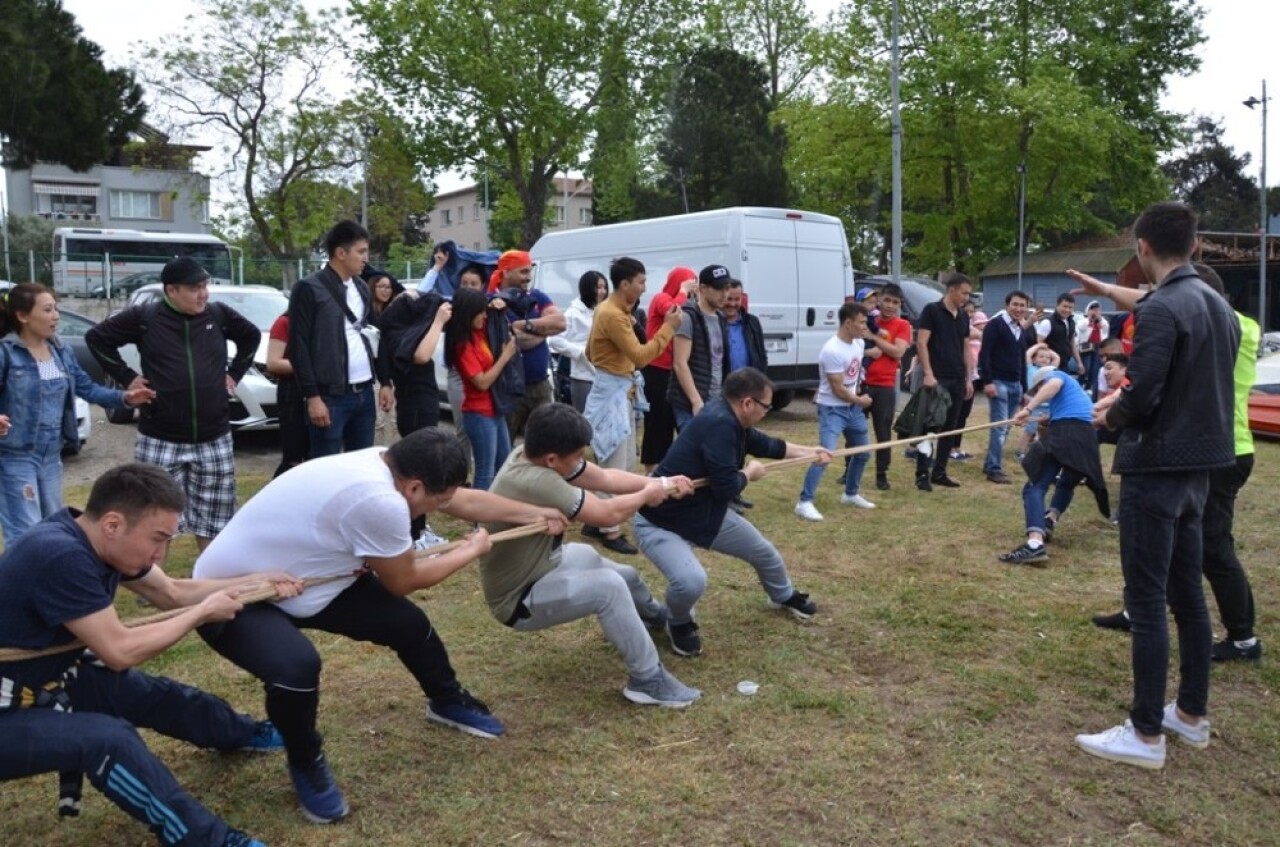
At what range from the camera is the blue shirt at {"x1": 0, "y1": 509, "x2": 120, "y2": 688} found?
2.87 meters

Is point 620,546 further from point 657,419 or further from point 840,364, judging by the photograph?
point 840,364

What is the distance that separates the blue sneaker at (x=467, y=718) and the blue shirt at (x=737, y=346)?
399 cm

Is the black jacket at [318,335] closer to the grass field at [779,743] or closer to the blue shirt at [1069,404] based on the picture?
the grass field at [779,743]

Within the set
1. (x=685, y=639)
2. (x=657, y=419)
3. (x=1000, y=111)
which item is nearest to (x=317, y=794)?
(x=685, y=639)

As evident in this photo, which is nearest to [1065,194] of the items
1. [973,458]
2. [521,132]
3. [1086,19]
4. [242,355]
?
[1086,19]

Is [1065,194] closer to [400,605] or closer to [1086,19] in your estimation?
[1086,19]

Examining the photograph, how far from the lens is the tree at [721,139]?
36906 millimetres

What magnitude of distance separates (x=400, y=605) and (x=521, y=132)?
1252 inches

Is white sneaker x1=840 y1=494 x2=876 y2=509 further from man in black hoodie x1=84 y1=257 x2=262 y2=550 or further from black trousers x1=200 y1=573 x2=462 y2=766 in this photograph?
black trousers x1=200 y1=573 x2=462 y2=766

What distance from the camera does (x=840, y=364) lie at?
26.5 ft

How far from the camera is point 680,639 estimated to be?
194 inches

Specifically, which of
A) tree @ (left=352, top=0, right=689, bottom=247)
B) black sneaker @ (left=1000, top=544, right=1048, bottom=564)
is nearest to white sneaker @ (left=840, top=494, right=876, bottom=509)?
black sneaker @ (left=1000, top=544, right=1048, bottom=564)

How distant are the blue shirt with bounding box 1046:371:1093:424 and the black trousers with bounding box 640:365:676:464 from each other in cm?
275

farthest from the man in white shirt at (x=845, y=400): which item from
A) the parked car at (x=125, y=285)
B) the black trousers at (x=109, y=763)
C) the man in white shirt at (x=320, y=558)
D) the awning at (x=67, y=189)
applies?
the awning at (x=67, y=189)
